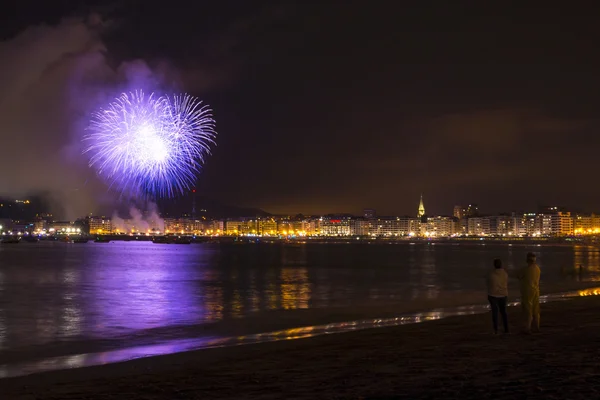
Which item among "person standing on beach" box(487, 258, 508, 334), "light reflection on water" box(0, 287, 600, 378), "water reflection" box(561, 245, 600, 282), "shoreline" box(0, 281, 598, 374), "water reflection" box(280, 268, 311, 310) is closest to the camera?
"person standing on beach" box(487, 258, 508, 334)

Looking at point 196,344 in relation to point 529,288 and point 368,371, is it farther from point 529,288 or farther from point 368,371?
point 529,288

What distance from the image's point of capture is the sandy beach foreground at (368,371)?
22.9 ft

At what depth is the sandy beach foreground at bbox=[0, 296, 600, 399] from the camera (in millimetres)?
6980

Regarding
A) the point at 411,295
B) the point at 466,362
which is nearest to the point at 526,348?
the point at 466,362

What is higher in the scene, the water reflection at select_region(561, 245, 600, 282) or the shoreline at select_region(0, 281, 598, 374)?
the shoreline at select_region(0, 281, 598, 374)

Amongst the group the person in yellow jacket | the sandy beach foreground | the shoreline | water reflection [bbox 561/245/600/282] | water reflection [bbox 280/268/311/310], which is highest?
the person in yellow jacket

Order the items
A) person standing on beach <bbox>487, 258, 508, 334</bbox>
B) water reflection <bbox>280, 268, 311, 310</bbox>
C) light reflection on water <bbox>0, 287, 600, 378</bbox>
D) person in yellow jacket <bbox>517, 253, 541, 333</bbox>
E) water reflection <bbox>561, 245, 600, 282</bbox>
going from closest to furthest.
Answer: person in yellow jacket <bbox>517, 253, 541, 333</bbox>, person standing on beach <bbox>487, 258, 508, 334</bbox>, light reflection on water <bbox>0, 287, 600, 378</bbox>, water reflection <bbox>280, 268, 311, 310</bbox>, water reflection <bbox>561, 245, 600, 282</bbox>

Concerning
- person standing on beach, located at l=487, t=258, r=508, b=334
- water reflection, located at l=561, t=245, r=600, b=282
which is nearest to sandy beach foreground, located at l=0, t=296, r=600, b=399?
person standing on beach, located at l=487, t=258, r=508, b=334

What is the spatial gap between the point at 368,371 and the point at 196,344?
5.75 metres

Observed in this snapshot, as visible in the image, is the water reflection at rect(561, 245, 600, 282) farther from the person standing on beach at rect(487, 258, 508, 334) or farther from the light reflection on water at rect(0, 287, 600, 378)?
the person standing on beach at rect(487, 258, 508, 334)

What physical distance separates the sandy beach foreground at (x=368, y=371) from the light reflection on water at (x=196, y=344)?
0.68m

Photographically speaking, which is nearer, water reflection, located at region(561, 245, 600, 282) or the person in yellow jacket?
the person in yellow jacket

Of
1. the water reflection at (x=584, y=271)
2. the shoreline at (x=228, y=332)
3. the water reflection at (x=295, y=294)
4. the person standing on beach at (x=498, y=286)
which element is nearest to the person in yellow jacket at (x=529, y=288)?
the person standing on beach at (x=498, y=286)

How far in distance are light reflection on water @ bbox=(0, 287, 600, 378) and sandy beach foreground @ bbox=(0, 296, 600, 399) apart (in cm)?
68
